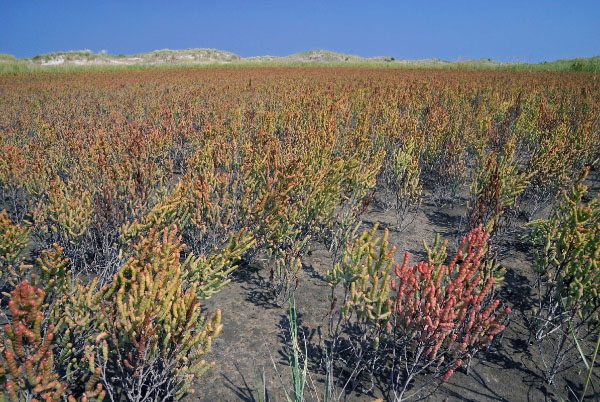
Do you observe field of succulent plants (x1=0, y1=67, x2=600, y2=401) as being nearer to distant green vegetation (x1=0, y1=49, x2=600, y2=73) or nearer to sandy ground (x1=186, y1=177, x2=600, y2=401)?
sandy ground (x1=186, y1=177, x2=600, y2=401)

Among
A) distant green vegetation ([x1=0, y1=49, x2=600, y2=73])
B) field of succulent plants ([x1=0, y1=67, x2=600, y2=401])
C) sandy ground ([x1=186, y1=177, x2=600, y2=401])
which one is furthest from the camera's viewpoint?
distant green vegetation ([x1=0, y1=49, x2=600, y2=73])

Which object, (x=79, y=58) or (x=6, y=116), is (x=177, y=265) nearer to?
(x=6, y=116)

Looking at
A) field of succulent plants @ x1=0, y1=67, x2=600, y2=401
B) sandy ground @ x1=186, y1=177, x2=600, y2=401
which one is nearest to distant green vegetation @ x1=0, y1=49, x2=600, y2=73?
field of succulent plants @ x1=0, y1=67, x2=600, y2=401

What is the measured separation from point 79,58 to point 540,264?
201 ft

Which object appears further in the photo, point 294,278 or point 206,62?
point 206,62

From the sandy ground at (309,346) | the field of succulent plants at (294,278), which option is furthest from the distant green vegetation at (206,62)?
the sandy ground at (309,346)

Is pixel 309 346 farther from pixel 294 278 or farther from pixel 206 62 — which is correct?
pixel 206 62

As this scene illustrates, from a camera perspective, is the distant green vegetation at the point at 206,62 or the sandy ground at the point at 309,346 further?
the distant green vegetation at the point at 206,62

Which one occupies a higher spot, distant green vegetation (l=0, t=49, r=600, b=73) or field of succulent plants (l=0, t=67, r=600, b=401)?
distant green vegetation (l=0, t=49, r=600, b=73)

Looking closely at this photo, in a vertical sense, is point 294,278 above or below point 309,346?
above

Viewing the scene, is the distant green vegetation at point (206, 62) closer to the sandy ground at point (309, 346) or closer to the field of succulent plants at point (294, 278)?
the field of succulent plants at point (294, 278)

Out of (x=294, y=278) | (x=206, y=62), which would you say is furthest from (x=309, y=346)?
(x=206, y=62)

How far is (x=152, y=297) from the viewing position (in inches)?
64.5

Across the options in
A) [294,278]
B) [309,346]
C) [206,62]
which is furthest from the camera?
[206,62]
